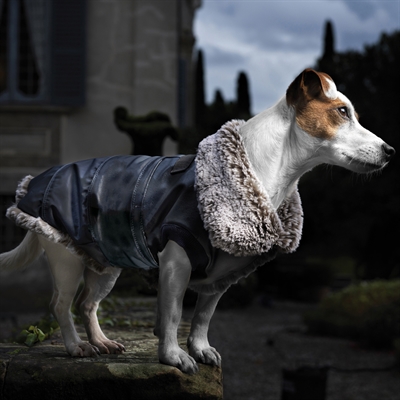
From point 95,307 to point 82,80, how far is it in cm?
616

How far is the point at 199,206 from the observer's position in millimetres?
2275

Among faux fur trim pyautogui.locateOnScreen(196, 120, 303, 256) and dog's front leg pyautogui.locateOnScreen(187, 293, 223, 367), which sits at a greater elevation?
faux fur trim pyautogui.locateOnScreen(196, 120, 303, 256)

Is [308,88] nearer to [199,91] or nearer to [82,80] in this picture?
[82,80]

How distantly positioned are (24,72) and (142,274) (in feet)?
22.4

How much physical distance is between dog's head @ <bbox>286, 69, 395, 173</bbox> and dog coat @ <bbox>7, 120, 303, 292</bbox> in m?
0.26

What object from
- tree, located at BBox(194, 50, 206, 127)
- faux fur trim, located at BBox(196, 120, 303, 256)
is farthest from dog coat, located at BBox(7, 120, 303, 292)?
tree, located at BBox(194, 50, 206, 127)

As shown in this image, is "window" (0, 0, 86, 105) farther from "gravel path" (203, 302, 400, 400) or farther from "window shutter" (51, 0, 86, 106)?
"gravel path" (203, 302, 400, 400)

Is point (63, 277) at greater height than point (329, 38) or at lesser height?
lesser

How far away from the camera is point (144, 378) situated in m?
2.39

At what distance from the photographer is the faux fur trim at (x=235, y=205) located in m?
2.23

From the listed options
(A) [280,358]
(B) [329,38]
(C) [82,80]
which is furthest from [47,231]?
(B) [329,38]

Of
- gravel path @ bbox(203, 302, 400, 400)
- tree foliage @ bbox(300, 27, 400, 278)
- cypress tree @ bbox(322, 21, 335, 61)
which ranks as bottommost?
gravel path @ bbox(203, 302, 400, 400)

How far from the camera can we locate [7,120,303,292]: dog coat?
226cm

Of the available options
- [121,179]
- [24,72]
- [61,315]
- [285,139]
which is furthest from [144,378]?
[24,72]
